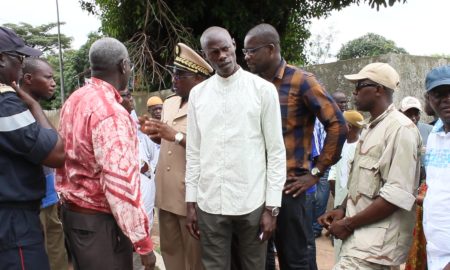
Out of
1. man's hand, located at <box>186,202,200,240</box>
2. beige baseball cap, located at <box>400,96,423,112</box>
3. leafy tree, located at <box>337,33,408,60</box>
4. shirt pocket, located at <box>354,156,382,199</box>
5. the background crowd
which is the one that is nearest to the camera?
the background crowd

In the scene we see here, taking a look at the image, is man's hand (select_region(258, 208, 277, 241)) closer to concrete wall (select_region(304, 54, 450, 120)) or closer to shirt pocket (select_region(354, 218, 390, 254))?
shirt pocket (select_region(354, 218, 390, 254))

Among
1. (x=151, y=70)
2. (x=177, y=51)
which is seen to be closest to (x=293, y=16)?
(x=151, y=70)

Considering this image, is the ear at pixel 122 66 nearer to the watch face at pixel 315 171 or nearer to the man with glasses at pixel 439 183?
the watch face at pixel 315 171

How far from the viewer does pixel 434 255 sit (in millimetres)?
2299

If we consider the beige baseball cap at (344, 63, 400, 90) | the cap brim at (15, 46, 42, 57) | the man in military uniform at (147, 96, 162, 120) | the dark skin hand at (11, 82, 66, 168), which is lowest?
the man in military uniform at (147, 96, 162, 120)

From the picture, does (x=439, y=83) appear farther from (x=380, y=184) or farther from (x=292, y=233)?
(x=292, y=233)

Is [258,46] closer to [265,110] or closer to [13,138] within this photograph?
[265,110]

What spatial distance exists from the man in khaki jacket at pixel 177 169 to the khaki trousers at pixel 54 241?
103 cm

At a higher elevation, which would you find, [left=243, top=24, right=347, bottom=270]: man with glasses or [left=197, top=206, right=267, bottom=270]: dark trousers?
[left=243, top=24, right=347, bottom=270]: man with glasses

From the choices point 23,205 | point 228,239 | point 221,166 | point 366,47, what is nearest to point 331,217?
point 228,239

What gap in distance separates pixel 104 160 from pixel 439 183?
1.66 m

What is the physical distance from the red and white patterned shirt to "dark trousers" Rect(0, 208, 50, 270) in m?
0.26

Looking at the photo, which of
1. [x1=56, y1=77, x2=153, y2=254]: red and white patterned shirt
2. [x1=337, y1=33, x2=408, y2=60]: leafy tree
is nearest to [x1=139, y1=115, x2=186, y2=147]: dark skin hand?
[x1=56, y1=77, x2=153, y2=254]: red and white patterned shirt

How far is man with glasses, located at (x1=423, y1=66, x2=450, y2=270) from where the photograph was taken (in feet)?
7.37
